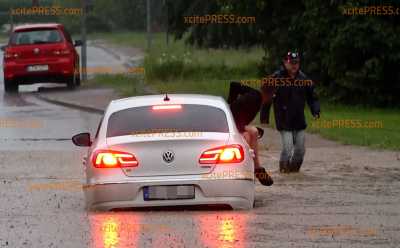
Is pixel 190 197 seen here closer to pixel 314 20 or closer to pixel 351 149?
pixel 351 149

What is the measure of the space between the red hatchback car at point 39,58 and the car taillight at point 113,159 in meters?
22.0

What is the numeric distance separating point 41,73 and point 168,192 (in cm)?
2252

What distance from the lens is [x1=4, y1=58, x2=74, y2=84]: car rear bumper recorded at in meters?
34.2

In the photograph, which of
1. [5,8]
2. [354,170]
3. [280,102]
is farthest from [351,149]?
[5,8]

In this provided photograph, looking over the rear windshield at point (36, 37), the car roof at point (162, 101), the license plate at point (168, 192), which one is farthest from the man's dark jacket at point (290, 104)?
the rear windshield at point (36, 37)

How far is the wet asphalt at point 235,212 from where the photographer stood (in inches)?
419

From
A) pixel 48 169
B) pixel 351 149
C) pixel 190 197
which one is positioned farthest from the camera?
pixel 351 149

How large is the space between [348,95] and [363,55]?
1208mm

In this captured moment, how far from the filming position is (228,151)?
12.4 meters

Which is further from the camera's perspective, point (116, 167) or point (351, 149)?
point (351, 149)

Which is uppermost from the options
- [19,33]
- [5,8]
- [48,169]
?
[48,169]

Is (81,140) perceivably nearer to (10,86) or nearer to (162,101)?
(162,101)

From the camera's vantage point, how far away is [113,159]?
12.3m

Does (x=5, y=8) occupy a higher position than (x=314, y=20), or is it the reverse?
(x=314, y=20)
